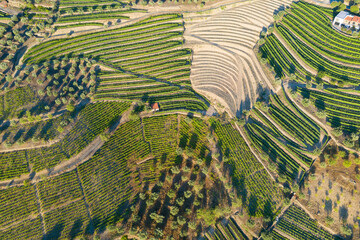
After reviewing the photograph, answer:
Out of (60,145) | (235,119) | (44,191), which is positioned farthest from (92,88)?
(235,119)

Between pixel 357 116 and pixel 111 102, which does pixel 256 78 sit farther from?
pixel 111 102

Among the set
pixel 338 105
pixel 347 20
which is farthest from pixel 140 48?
pixel 347 20

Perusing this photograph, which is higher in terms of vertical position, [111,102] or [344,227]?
[111,102]

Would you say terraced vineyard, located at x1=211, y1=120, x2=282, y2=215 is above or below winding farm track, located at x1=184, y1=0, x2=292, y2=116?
below

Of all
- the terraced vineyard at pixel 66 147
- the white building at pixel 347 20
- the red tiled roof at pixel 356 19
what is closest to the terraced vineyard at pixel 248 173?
the terraced vineyard at pixel 66 147

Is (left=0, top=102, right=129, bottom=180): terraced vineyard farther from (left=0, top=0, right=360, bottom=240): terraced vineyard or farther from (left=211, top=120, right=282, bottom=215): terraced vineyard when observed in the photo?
(left=211, top=120, right=282, bottom=215): terraced vineyard

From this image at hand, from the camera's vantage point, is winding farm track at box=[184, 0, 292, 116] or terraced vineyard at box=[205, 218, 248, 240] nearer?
terraced vineyard at box=[205, 218, 248, 240]

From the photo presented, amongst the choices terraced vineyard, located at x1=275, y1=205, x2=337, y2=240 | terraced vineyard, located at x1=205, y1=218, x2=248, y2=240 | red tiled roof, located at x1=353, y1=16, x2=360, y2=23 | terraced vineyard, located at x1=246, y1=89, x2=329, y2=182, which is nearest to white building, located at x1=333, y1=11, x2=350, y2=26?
red tiled roof, located at x1=353, y1=16, x2=360, y2=23

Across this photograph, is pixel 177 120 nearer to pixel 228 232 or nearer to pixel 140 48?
pixel 140 48
